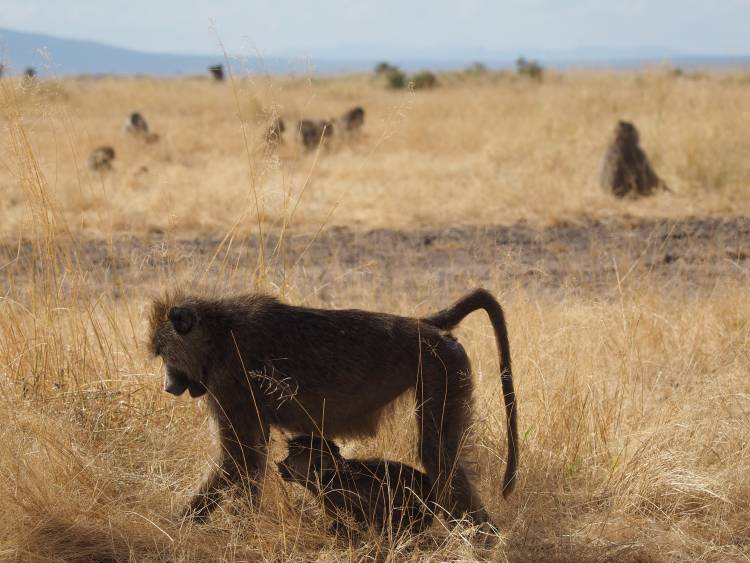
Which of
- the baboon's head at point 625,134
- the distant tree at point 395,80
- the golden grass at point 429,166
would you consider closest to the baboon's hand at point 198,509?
the golden grass at point 429,166

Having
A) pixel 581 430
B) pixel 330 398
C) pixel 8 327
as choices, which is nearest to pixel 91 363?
pixel 8 327

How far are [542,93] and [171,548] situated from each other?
780 inches

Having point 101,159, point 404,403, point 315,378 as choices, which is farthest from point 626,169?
point 315,378

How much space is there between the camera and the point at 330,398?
10.5 ft

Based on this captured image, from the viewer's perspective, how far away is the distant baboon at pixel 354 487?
331cm

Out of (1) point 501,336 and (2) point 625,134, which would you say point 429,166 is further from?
(1) point 501,336

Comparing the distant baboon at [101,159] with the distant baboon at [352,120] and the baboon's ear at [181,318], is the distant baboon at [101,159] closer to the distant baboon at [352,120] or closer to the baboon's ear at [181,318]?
the distant baboon at [352,120]

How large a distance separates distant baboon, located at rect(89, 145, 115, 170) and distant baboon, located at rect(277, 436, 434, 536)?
952cm

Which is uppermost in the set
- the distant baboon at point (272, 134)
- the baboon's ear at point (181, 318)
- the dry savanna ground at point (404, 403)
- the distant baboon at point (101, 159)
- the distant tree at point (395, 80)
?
the distant baboon at point (272, 134)

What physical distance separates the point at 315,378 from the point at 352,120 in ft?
45.5

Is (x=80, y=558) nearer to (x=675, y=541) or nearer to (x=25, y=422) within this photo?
(x=25, y=422)

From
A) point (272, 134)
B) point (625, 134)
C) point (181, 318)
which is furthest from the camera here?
point (625, 134)

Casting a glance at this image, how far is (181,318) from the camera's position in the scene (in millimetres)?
3166

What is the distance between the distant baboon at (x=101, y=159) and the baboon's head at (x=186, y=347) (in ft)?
30.7
